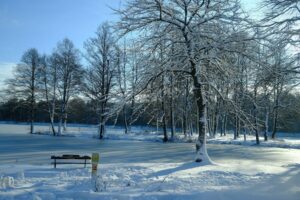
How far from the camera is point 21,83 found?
52.4 m

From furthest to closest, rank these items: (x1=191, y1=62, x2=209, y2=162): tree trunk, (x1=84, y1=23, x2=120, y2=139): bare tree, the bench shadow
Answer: (x1=84, y1=23, x2=120, y2=139): bare tree < (x1=191, y1=62, x2=209, y2=162): tree trunk < the bench shadow

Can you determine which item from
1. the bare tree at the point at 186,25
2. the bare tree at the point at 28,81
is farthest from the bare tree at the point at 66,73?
the bare tree at the point at 186,25

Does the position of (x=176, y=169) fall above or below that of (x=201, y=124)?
below

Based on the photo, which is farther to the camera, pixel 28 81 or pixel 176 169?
pixel 28 81

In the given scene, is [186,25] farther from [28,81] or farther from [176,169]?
[28,81]

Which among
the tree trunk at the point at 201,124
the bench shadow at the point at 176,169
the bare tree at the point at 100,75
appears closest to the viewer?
the bench shadow at the point at 176,169

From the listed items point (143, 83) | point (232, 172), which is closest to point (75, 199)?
point (232, 172)

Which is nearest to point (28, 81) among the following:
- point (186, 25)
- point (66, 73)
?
point (66, 73)

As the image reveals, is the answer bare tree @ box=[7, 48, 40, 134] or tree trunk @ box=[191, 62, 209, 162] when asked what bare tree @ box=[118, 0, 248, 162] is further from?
bare tree @ box=[7, 48, 40, 134]

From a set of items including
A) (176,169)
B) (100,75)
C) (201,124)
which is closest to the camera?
(176,169)

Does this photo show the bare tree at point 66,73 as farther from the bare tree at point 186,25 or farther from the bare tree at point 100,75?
the bare tree at point 186,25

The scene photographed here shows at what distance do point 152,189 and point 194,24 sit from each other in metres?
8.48

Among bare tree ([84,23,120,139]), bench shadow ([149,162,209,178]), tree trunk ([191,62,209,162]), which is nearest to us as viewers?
bench shadow ([149,162,209,178])

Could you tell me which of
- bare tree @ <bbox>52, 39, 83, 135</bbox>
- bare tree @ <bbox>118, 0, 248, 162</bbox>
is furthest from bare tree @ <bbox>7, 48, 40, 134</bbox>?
bare tree @ <bbox>118, 0, 248, 162</bbox>
